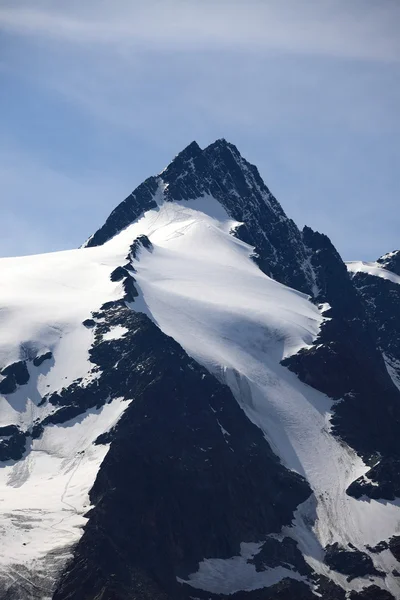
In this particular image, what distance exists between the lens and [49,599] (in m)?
200

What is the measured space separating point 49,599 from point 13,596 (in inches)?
255

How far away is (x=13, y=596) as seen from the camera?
19875cm

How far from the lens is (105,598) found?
200m

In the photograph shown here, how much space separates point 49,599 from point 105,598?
1013 centimetres

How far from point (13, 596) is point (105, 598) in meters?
16.5
